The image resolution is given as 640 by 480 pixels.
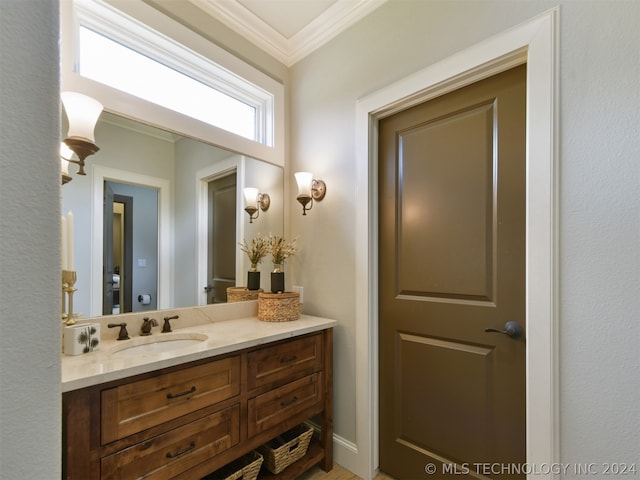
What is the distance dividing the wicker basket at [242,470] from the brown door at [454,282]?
0.75m

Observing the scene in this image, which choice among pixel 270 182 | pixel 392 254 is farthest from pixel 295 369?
pixel 270 182

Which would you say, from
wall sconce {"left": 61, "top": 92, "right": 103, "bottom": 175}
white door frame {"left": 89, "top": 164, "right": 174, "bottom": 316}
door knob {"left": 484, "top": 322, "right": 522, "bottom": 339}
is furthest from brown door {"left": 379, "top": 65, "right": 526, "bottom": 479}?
wall sconce {"left": 61, "top": 92, "right": 103, "bottom": 175}

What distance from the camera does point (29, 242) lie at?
37 cm

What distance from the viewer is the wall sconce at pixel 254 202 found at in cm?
209

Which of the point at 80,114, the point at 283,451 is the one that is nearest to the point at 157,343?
the point at 283,451

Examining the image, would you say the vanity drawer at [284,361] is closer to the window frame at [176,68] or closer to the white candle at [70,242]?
the white candle at [70,242]

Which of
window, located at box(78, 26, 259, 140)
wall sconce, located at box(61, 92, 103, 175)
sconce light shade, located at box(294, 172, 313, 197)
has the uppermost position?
window, located at box(78, 26, 259, 140)

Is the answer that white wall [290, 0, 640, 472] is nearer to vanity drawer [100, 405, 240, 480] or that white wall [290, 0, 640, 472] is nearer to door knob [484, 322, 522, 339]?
door knob [484, 322, 522, 339]

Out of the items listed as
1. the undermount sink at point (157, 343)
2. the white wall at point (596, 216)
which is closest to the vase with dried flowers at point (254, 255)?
the undermount sink at point (157, 343)

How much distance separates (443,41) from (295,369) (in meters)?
1.84

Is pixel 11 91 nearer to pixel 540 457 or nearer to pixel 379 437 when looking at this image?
pixel 540 457

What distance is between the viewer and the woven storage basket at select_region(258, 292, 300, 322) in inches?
72.5

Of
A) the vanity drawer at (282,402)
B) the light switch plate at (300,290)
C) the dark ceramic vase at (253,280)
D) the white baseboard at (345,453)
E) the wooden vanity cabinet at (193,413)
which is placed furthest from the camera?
the light switch plate at (300,290)

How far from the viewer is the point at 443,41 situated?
1523 millimetres
